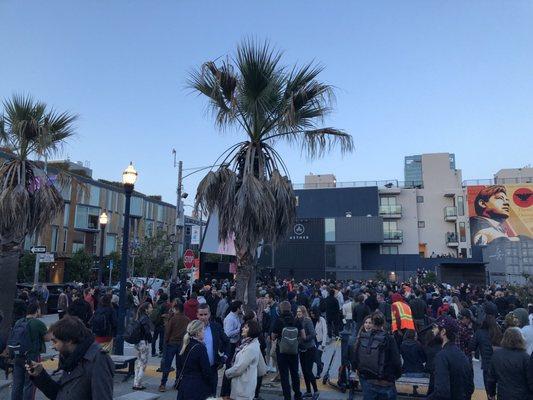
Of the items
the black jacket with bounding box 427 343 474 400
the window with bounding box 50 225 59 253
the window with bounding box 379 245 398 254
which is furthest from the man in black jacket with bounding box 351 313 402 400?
the window with bounding box 379 245 398 254

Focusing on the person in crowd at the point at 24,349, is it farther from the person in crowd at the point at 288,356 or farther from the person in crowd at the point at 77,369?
the person in crowd at the point at 288,356

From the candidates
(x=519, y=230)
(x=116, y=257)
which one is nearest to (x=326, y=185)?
(x=519, y=230)

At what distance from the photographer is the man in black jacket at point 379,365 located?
211 inches

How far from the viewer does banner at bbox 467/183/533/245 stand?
176ft

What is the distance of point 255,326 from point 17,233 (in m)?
7.40

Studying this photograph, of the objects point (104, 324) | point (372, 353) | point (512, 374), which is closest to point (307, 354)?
point (372, 353)

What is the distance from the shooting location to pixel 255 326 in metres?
5.83

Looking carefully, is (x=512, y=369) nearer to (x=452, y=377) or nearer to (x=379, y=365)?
(x=452, y=377)

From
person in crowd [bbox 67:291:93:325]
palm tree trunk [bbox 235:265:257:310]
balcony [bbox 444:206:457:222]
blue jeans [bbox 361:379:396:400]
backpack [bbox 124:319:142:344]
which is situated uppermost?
balcony [bbox 444:206:457:222]

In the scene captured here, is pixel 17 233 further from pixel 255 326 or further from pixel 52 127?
pixel 255 326

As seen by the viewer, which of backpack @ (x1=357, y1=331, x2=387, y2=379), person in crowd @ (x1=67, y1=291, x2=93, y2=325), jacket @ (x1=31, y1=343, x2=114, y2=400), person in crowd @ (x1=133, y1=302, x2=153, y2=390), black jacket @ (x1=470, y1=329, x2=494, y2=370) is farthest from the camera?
person in crowd @ (x1=67, y1=291, x2=93, y2=325)

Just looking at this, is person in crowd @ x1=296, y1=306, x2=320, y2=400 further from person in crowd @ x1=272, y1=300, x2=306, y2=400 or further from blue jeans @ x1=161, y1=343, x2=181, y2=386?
blue jeans @ x1=161, y1=343, x2=181, y2=386

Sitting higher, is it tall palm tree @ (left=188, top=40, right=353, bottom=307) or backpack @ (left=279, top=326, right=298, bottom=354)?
tall palm tree @ (left=188, top=40, right=353, bottom=307)

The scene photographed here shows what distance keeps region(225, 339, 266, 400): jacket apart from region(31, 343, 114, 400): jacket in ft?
8.18
